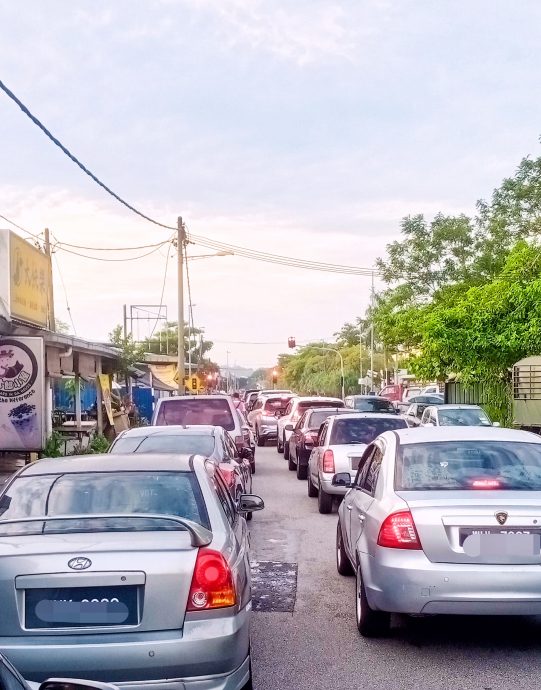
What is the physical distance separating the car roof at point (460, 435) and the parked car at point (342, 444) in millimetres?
5627

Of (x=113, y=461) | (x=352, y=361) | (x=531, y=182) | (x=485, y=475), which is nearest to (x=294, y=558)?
(x=485, y=475)

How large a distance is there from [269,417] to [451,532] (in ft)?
84.0

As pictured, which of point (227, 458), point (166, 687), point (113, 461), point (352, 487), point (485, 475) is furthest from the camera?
point (227, 458)

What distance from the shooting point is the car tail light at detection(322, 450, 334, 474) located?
13.3m

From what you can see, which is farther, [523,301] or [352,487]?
[523,301]

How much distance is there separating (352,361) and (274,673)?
106641 millimetres

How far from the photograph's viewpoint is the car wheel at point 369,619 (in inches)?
259

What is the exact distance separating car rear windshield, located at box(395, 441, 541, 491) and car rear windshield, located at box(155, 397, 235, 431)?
8966 millimetres

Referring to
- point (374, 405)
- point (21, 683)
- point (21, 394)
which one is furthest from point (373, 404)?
point (21, 683)

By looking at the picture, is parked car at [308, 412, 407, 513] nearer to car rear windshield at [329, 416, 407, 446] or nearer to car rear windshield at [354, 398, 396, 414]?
car rear windshield at [329, 416, 407, 446]

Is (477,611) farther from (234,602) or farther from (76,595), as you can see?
(76,595)

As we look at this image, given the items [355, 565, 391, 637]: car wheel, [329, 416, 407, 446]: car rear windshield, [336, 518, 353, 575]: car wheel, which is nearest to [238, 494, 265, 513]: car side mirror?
[355, 565, 391, 637]: car wheel

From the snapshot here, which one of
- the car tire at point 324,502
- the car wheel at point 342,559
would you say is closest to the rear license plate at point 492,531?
the car wheel at point 342,559

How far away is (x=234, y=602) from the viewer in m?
4.61
